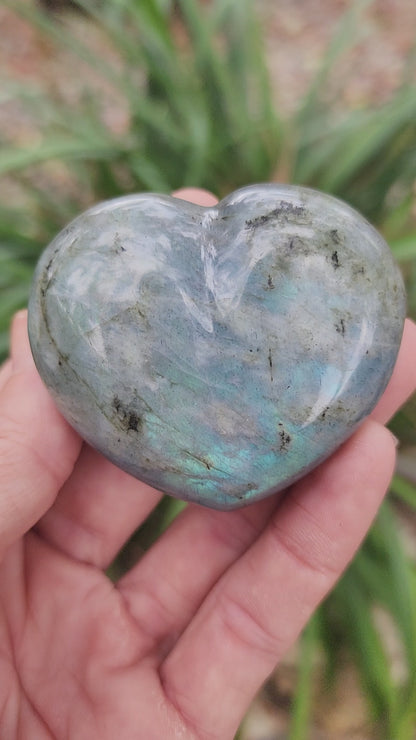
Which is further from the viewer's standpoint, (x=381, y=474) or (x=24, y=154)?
(x=24, y=154)

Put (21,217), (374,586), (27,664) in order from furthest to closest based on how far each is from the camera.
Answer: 1. (21,217)
2. (374,586)
3. (27,664)

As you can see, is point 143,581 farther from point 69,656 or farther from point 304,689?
point 304,689

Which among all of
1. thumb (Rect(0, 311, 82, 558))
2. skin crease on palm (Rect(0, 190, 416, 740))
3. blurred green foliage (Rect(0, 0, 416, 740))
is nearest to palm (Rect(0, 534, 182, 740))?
skin crease on palm (Rect(0, 190, 416, 740))

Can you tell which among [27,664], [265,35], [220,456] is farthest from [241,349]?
[265,35]

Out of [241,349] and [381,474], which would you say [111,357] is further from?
[381,474]

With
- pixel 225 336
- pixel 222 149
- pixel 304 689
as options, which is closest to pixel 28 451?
pixel 225 336

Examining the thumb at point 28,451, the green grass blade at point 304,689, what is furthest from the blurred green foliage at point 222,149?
the thumb at point 28,451

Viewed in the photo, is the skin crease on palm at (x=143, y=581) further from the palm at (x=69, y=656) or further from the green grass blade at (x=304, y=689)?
the green grass blade at (x=304, y=689)

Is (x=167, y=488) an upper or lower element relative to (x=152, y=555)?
upper
